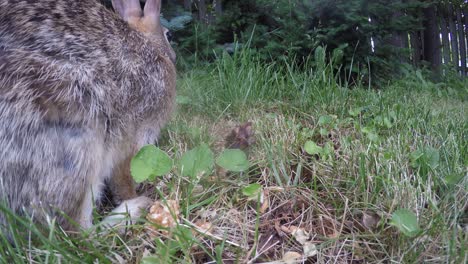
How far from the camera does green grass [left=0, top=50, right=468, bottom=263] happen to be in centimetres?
176

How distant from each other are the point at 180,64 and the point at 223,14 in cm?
114

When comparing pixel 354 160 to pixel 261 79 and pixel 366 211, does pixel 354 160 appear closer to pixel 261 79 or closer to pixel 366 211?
pixel 366 211

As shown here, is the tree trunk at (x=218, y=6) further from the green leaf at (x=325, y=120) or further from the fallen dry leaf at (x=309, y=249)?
the fallen dry leaf at (x=309, y=249)

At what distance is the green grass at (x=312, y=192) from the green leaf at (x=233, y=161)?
0.26ft

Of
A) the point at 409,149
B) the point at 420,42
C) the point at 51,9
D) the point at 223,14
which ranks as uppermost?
the point at 51,9

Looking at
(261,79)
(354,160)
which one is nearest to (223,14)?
(261,79)

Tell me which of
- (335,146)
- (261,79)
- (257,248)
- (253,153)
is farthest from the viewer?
(261,79)

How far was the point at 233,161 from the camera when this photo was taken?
225 cm

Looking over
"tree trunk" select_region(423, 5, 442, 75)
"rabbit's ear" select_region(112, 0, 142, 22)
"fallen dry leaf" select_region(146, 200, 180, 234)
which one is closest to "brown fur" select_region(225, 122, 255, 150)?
"fallen dry leaf" select_region(146, 200, 180, 234)

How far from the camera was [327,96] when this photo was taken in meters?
3.45

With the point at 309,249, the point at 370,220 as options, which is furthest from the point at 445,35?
the point at 309,249

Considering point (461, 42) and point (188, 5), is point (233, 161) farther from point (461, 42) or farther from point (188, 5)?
point (461, 42)

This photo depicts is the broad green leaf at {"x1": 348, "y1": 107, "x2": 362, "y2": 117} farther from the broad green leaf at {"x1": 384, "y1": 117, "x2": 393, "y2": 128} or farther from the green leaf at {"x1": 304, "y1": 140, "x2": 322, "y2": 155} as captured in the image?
the green leaf at {"x1": 304, "y1": 140, "x2": 322, "y2": 155}

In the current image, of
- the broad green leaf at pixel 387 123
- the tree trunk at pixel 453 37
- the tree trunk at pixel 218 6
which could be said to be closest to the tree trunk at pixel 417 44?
the tree trunk at pixel 453 37
